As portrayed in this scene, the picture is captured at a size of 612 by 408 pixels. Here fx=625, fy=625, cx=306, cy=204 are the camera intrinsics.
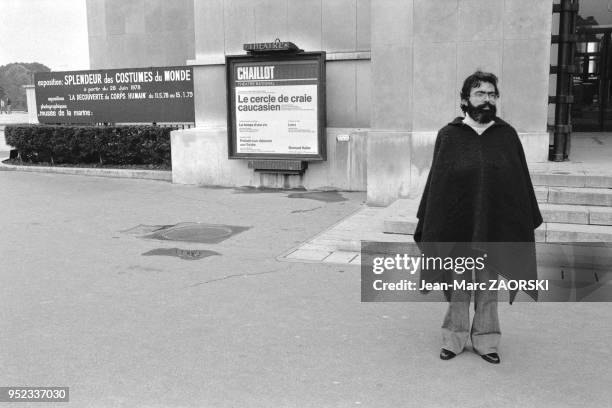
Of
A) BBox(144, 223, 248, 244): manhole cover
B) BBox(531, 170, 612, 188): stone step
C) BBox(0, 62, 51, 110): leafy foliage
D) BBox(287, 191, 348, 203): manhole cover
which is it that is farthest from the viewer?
BBox(0, 62, 51, 110): leafy foliage

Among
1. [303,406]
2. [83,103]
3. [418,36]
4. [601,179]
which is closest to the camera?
[303,406]

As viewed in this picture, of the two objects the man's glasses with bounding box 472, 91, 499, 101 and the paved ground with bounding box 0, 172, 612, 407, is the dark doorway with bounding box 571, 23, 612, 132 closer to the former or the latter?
the paved ground with bounding box 0, 172, 612, 407

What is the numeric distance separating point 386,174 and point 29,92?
14.9 m

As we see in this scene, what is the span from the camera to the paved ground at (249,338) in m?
3.94

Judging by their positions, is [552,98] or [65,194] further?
[65,194]

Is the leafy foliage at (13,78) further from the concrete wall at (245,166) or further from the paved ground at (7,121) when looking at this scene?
the concrete wall at (245,166)

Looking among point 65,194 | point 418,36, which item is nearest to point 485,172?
point 418,36

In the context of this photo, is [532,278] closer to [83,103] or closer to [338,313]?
[338,313]

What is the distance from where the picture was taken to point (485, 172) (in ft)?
13.6

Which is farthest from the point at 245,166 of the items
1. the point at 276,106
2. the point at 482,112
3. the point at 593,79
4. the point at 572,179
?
the point at 482,112

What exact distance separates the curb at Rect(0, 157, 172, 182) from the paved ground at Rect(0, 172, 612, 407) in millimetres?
6075

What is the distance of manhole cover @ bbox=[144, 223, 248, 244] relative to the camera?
Answer: 27.5 feet

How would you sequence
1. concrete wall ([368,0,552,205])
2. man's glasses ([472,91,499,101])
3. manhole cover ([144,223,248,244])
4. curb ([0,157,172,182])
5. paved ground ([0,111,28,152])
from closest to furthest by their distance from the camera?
1. man's glasses ([472,91,499,101])
2. manhole cover ([144,223,248,244])
3. concrete wall ([368,0,552,205])
4. curb ([0,157,172,182])
5. paved ground ([0,111,28,152])

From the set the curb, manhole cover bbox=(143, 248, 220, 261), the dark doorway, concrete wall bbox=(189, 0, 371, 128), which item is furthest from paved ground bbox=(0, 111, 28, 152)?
the dark doorway
